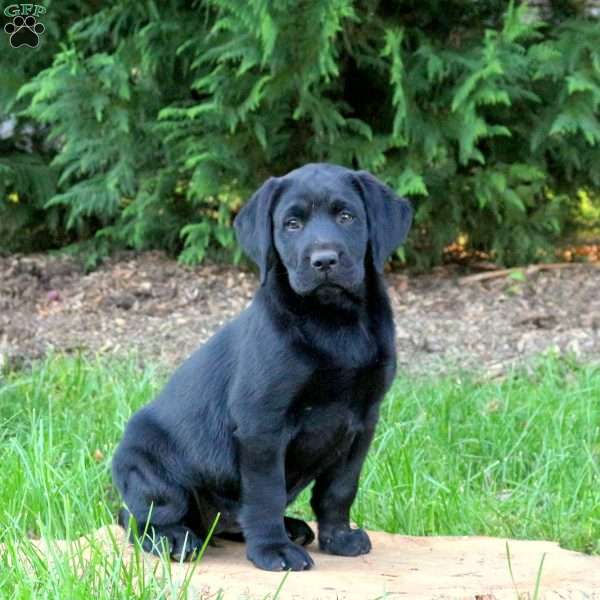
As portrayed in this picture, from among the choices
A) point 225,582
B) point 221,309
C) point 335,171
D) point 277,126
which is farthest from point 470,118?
point 225,582

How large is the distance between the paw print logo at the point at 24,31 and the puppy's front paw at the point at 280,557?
18.9ft

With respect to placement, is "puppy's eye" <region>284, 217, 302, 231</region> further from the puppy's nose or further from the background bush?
the background bush

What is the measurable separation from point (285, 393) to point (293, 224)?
535mm

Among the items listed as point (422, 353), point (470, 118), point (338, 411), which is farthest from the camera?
point (470, 118)

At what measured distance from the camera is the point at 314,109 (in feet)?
24.3

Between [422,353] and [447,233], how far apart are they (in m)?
1.54

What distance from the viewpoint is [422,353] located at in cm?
672

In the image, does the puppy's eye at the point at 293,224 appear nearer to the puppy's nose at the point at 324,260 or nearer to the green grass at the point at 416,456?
the puppy's nose at the point at 324,260

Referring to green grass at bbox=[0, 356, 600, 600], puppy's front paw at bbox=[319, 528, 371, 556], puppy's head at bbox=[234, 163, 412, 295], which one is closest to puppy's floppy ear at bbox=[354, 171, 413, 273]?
puppy's head at bbox=[234, 163, 412, 295]

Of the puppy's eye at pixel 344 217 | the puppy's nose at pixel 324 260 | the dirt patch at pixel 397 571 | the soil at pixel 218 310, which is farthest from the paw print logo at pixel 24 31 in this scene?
the puppy's nose at pixel 324 260

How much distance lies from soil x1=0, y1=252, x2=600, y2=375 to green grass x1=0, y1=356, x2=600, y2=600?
0.45m

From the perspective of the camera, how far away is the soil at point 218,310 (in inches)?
265

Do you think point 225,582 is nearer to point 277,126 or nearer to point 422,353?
point 422,353

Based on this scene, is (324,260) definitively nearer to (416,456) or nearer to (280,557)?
(280,557)
